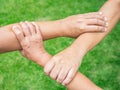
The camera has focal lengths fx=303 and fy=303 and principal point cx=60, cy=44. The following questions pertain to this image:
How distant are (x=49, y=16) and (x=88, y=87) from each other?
1.66 meters

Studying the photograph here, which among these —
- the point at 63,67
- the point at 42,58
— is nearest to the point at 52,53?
the point at 42,58

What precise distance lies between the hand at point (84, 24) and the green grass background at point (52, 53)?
0.78 metres

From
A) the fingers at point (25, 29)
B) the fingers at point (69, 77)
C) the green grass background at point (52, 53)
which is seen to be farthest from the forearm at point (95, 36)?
the green grass background at point (52, 53)

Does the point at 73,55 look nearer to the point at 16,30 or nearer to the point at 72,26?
the point at 72,26

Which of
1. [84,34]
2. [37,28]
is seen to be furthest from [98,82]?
[37,28]

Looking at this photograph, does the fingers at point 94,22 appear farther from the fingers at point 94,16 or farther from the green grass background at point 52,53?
the green grass background at point 52,53

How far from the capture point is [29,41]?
5.99 feet

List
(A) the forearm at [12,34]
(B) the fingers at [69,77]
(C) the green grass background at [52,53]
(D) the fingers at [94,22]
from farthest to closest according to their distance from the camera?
(C) the green grass background at [52,53], (D) the fingers at [94,22], (A) the forearm at [12,34], (B) the fingers at [69,77]

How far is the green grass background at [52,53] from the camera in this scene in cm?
263

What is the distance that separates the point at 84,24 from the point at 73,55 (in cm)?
24

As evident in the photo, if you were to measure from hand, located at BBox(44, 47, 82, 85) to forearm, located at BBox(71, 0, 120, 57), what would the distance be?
8cm

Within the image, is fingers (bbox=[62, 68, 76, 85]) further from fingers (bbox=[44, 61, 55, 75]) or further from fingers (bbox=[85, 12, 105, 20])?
fingers (bbox=[85, 12, 105, 20])

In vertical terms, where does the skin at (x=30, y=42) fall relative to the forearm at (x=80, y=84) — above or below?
above

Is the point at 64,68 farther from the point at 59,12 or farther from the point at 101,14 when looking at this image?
the point at 59,12
